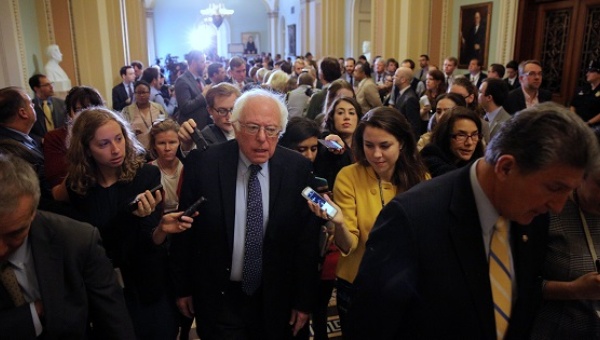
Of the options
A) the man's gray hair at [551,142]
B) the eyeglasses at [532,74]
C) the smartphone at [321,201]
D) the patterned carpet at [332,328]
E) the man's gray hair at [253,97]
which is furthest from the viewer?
the eyeglasses at [532,74]

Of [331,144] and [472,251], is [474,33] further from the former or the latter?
[472,251]

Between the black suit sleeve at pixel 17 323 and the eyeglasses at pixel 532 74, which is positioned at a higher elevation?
the eyeglasses at pixel 532 74

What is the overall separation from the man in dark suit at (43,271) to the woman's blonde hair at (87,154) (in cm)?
66

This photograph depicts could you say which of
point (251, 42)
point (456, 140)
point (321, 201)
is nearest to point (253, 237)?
point (321, 201)

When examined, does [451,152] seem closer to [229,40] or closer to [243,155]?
[243,155]

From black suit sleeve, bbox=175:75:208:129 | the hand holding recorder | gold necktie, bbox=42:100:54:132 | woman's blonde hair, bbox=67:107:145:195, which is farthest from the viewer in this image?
gold necktie, bbox=42:100:54:132

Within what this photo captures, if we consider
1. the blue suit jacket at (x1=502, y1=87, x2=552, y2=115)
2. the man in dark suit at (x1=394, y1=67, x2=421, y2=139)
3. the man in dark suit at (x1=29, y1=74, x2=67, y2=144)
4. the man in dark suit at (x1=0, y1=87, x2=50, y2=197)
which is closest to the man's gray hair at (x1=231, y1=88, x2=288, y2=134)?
the man in dark suit at (x1=0, y1=87, x2=50, y2=197)

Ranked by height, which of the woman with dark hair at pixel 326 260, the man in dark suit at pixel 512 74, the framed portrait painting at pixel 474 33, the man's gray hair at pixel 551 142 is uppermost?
the framed portrait painting at pixel 474 33

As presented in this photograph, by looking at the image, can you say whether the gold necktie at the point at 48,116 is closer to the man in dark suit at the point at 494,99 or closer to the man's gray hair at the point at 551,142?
the man in dark suit at the point at 494,99

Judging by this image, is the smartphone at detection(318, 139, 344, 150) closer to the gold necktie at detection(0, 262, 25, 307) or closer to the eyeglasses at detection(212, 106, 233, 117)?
the eyeglasses at detection(212, 106, 233, 117)

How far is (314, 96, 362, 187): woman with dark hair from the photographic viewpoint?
3.00 m

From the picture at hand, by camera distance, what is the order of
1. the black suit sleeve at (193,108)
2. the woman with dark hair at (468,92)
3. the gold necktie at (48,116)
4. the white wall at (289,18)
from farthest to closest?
the white wall at (289,18), the gold necktie at (48,116), the black suit sleeve at (193,108), the woman with dark hair at (468,92)

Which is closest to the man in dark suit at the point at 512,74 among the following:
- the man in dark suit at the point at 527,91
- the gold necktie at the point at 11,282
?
the man in dark suit at the point at 527,91

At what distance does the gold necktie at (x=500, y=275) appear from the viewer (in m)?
1.34
